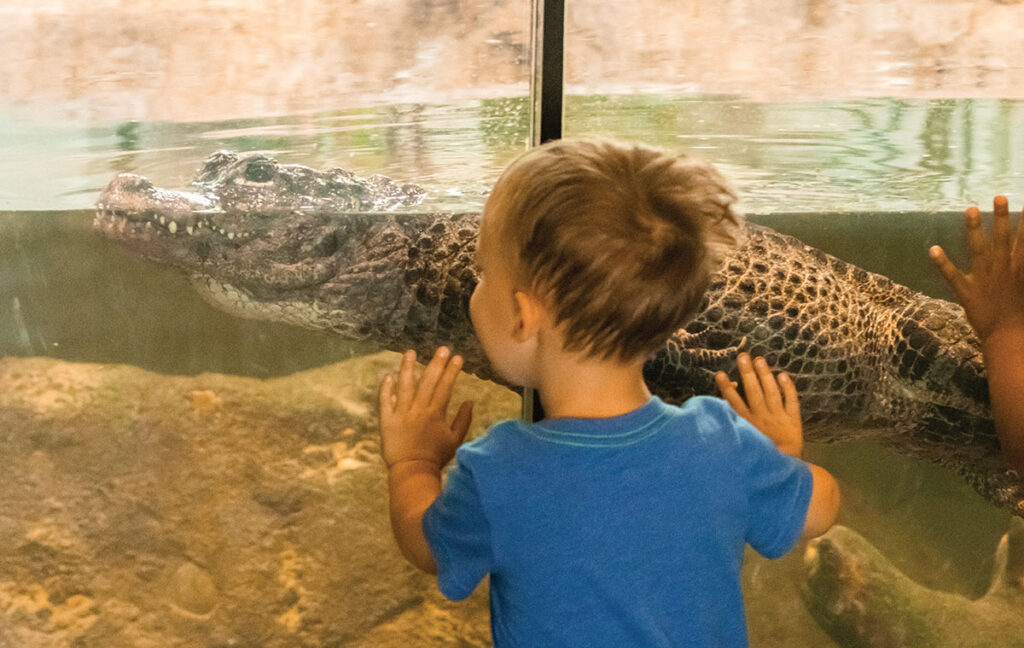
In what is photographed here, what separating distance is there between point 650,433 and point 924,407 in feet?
2.75

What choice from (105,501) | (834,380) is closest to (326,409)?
(105,501)

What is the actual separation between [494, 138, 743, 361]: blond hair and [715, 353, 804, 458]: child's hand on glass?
1.15ft

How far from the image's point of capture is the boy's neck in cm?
80

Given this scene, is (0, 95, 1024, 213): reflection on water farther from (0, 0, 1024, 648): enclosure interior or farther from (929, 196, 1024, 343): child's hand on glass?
(929, 196, 1024, 343): child's hand on glass

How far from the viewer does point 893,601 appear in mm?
1669

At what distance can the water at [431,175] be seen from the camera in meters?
1.21

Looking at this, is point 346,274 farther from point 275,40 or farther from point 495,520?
point 495,520

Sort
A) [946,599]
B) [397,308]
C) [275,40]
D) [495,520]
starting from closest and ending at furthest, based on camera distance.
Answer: [495,520] → [275,40] → [397,308] → [946,599]

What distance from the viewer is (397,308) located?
130cm

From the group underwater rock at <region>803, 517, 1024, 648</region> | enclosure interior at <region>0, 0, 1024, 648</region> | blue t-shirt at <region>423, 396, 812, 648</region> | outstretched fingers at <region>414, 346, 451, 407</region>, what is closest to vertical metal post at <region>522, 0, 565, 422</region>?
enclosure interior at <region>0, 0, 1024, 648</region>

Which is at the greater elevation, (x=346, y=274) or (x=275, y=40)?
(x=275, y=40)

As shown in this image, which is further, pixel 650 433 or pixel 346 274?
pixel 346 274

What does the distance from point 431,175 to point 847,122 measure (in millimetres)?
718

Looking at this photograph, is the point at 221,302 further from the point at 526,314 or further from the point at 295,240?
the point at 526,314
